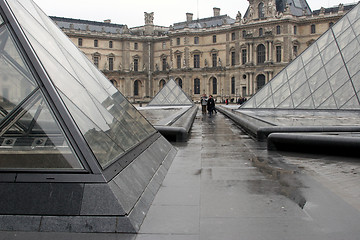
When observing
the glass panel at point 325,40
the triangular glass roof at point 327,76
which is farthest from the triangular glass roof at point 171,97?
the glass panel at point 325,40

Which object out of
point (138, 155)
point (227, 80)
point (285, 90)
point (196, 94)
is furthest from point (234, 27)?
point (138, 155)

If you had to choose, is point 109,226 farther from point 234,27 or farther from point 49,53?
point 234,27

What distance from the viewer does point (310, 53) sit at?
23812 millimetres

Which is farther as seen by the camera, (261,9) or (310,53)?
(261,9)

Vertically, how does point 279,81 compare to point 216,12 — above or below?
below

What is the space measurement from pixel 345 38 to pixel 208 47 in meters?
54.2

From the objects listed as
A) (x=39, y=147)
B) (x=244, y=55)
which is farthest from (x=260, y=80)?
(x=39, y=147)

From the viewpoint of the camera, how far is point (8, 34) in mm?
4246

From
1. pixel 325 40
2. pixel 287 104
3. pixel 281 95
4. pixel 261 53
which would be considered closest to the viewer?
pixel 325 40

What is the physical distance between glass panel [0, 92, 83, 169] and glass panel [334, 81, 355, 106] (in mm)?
18864

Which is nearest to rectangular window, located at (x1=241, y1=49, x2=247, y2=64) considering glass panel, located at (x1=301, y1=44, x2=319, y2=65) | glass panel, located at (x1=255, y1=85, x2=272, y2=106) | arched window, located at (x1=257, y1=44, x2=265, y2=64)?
arched window, located at (x1=257, y1=44, x2=265, y2=64)

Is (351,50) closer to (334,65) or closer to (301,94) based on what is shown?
(334,65)

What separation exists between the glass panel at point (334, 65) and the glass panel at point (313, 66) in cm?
65

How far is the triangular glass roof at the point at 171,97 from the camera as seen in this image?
40.9 m
